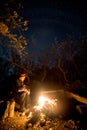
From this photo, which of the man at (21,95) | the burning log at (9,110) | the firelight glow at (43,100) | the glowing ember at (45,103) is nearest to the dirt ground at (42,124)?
the burning log at (9,110)

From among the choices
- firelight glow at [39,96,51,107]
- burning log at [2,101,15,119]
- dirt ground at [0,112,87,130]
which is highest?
firelight glow at [39,96,51,107]

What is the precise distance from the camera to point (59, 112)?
7.62 meters

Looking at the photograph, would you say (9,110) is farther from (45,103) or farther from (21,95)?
(45,103)

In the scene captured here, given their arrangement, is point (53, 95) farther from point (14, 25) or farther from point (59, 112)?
point (14, 25)

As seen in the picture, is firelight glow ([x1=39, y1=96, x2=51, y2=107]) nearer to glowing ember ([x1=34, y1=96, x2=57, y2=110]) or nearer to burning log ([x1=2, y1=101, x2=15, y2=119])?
glowing ember ([x1=34, y1=96, x2=57, y2=110])

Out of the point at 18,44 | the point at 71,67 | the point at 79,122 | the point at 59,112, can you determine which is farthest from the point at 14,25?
the point at 71,67

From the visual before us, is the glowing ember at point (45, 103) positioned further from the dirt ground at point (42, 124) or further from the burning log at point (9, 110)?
the burning log at point (9, 110)

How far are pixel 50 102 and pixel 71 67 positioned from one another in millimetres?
11421

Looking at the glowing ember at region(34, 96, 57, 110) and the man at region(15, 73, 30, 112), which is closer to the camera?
the glowing ember at region(34, 96, 57, 110)

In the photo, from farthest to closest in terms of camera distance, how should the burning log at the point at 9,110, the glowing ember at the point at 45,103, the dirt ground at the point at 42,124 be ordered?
the glowing ember at the point at 45,103 < the burning log at the point at 9,110 < the dirt ground at the point at 42,124

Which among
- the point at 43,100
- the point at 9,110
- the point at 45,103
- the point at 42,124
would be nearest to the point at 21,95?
the point at 9,110

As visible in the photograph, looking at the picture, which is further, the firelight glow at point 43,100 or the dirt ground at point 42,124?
the firelight glow at point 43,100

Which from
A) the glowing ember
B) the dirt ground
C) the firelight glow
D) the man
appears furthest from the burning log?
the firelight glow

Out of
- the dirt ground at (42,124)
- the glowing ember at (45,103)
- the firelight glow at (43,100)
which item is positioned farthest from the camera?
the firelight glow at (43,100)
